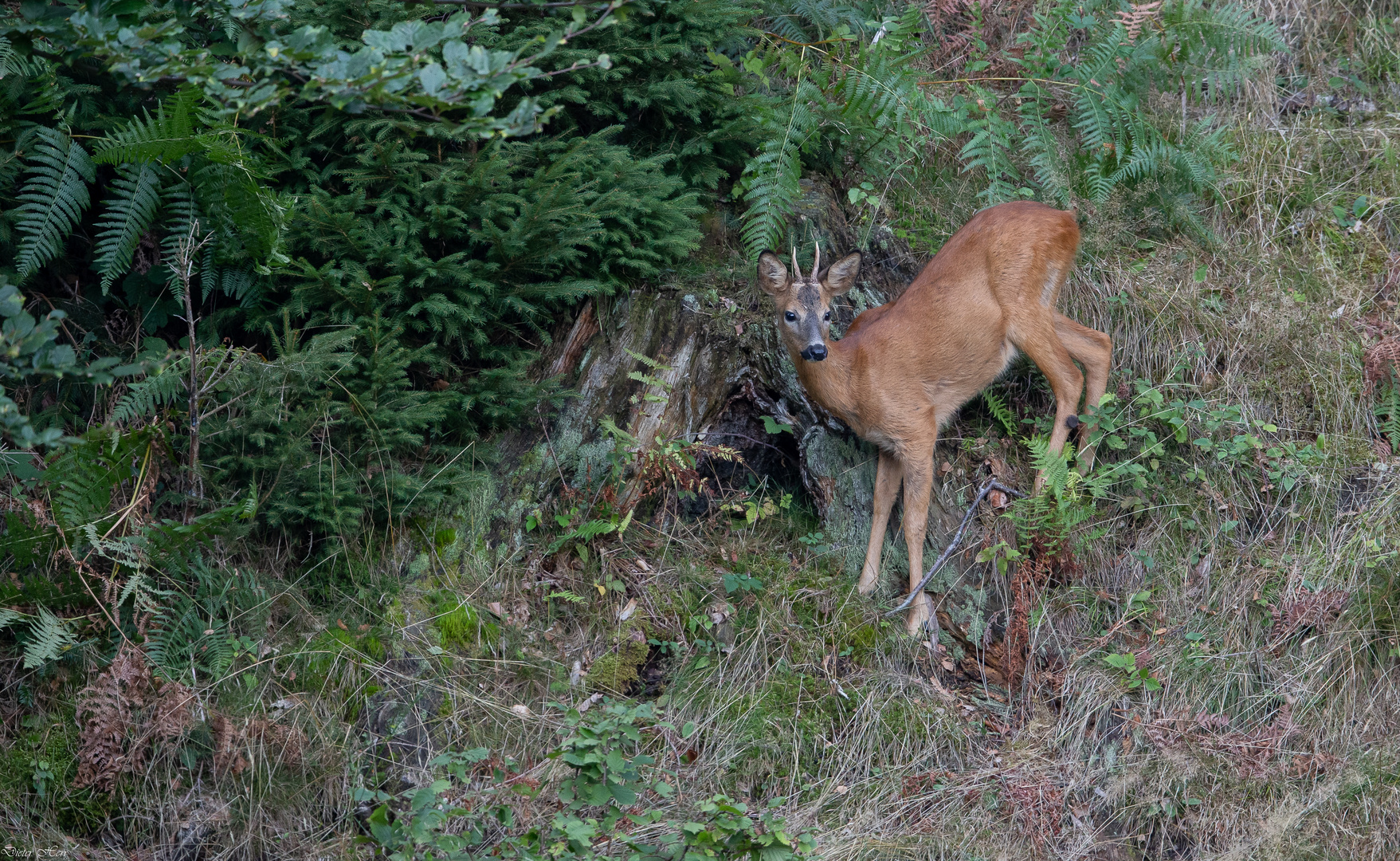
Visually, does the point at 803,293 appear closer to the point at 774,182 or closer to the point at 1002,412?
the point at 774,182

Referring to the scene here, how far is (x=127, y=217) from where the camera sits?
187 inches

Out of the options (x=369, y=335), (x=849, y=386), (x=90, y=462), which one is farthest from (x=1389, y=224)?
(x=90, y=462)

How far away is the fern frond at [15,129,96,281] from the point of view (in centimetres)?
464

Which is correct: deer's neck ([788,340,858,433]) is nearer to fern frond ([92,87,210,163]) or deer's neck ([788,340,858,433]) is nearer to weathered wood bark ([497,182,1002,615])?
weathered wood bark ([497,182,1002,615])

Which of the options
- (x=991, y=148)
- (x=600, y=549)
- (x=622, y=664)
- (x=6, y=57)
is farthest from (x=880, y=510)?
(x=6, y=57)

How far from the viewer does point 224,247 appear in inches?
191

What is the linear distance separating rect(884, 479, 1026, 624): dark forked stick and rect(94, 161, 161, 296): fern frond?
4.13 meters

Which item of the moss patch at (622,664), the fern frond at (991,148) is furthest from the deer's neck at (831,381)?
the moss patch at (622,664)

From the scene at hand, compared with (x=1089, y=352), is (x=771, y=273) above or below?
above

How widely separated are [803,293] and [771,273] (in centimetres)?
21

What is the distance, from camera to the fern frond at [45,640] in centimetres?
403

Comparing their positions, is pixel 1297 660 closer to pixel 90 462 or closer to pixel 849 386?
pixel 849 386

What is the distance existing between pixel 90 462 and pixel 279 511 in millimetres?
782

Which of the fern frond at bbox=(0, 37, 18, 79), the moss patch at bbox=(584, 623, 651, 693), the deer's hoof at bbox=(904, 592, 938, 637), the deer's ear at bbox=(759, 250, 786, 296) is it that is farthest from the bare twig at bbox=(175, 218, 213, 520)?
the deer's hoof at bbox=(904, 592, 938, 637)
